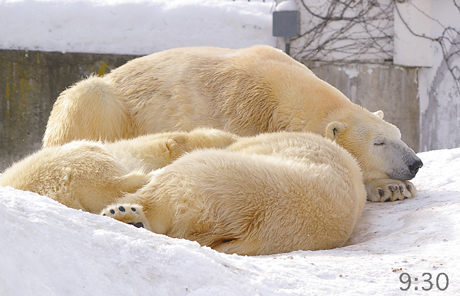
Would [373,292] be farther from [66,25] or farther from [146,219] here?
[66,25]

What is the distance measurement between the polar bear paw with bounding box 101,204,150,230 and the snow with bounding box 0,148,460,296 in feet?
1.47

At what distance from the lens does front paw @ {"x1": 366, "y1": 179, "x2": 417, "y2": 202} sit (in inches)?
146

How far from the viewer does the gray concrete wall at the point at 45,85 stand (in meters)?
7.40

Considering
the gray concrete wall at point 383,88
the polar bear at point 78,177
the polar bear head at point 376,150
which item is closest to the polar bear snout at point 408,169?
the polar bear head at point 376,150

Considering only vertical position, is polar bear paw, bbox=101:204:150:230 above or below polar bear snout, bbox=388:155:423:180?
above

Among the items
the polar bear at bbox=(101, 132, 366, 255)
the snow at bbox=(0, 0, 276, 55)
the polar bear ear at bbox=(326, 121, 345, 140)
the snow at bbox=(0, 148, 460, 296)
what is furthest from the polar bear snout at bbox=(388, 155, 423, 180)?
the snow at bbox=(0, 0, 276, 55)

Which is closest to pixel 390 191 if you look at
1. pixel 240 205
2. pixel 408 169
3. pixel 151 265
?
pixel 408 169

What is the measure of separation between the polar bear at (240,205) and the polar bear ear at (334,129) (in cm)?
114

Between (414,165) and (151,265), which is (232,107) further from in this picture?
(151,265)

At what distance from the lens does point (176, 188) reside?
95.5 inches

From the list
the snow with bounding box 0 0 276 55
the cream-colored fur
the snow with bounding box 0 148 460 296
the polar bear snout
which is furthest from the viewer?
the snow with bounding box 0 0 276 55

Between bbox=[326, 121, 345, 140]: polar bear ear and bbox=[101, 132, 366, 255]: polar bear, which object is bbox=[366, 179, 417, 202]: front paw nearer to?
bbox=[326, 121, 345, 140]: polar bear ear

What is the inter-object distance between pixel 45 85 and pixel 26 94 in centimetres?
27

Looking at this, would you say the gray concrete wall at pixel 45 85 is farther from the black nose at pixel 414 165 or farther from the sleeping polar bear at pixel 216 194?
the sleeping polar bear at pixel 216 194
